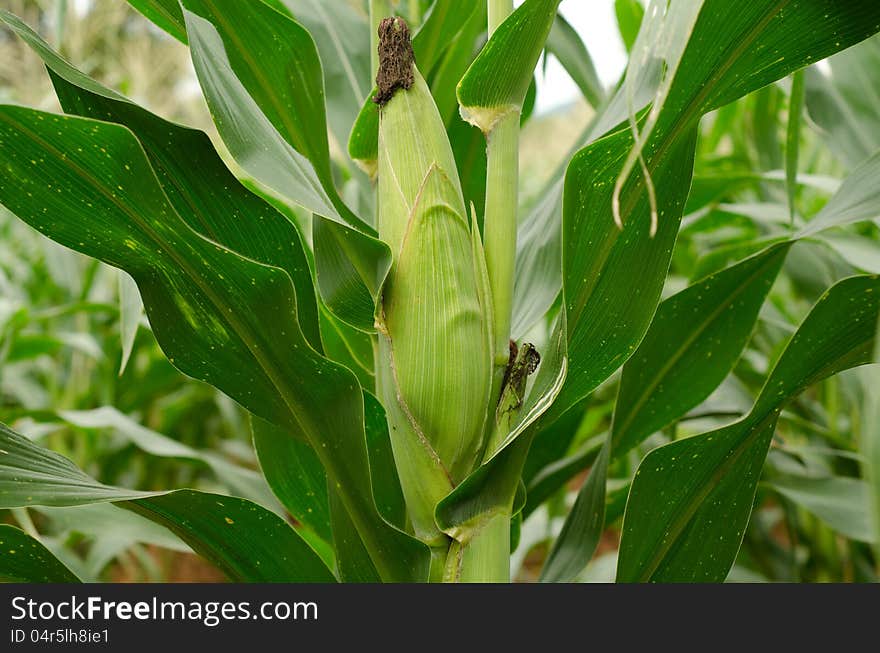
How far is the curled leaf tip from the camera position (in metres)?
0.35

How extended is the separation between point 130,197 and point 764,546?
0.71 meters

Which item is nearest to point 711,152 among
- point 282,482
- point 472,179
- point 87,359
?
Result: point 472,179

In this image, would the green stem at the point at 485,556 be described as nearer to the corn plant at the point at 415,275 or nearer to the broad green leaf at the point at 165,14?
the corn plant at the point at 415,275

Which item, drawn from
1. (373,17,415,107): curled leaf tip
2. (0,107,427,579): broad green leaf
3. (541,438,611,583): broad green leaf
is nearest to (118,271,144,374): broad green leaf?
(0,107,427,579): broad green leaf

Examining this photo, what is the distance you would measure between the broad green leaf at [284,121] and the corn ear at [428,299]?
0.7 inches

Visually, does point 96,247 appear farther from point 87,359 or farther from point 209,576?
point 209,576

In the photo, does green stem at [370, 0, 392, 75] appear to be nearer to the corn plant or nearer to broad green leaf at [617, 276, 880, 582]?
the corn plant

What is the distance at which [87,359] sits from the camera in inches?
49.4

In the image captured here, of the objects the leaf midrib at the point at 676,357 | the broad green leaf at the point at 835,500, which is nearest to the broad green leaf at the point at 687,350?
the leaf midrib at the point at 676,357

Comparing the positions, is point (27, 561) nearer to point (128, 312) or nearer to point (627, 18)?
point (128, 312)

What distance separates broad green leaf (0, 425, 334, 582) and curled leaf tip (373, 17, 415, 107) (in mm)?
211

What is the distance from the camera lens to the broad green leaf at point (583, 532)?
0.47m

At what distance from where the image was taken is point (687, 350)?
0.50 m

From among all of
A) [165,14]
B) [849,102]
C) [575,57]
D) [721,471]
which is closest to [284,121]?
[165,14]
